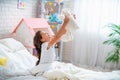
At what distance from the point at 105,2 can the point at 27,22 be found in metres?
1.71

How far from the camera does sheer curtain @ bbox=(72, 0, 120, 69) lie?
3875 millimetres

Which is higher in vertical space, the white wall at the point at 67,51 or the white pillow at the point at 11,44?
the white pillow at the point at 11,44

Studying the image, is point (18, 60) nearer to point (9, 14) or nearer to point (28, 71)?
point (28, 71)

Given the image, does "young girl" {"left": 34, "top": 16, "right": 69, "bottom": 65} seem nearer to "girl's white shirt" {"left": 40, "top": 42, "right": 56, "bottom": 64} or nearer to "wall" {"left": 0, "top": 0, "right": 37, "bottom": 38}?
"girl's white shirt" {"left": 40, "top": 42, "right": 56, "bottom": 64}

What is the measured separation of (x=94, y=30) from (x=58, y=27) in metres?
0.77

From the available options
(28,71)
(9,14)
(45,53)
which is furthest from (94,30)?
(28,71)

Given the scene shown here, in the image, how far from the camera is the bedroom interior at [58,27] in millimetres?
2748

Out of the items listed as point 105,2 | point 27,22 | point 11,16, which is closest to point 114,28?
point 105,2

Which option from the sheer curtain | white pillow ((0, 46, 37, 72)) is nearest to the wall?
white pillow ((0, 46, 37, 72))

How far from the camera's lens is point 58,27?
154 inches

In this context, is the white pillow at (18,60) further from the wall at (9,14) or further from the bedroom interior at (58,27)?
the wall at (9,14)

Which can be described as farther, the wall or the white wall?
the white wall

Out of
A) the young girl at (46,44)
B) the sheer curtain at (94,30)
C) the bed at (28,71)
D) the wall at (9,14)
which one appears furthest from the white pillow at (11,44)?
the sheer curtain at (94,30)

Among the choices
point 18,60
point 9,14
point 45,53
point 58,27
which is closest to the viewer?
point 45,53
